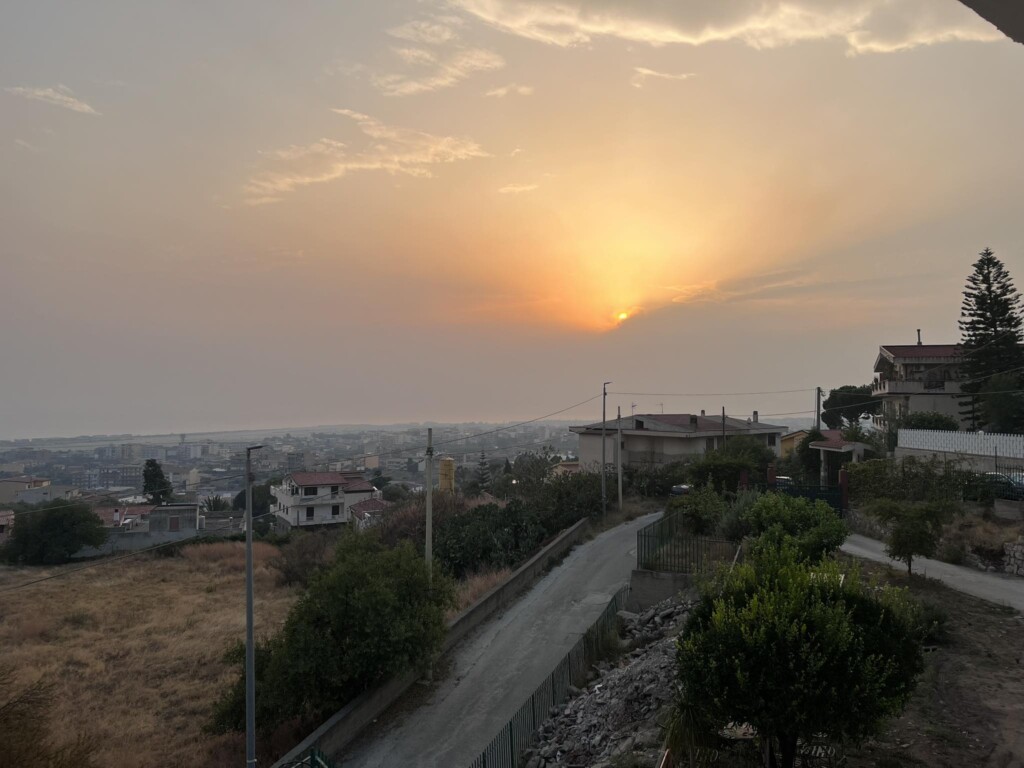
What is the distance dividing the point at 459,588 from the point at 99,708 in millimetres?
11166

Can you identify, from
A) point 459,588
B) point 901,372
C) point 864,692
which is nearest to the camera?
point 864,692

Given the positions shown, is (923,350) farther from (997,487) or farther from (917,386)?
(997,487)

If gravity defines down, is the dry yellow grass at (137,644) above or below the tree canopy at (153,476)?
below

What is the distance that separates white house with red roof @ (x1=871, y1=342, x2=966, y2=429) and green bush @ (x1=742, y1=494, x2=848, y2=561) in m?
34.1

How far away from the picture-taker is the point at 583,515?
116ft

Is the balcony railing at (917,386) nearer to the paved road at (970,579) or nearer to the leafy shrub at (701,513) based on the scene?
the paved road at (970,579)

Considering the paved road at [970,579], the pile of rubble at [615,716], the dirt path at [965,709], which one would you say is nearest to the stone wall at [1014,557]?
the paved road at [970,579]

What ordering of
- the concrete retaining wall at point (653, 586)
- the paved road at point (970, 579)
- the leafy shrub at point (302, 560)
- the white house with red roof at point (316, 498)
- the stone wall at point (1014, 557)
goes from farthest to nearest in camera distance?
the white house with red roof at point (316, 498), the leafy shrub at point (302, 560), the concrete retaining wall at point (653, 586), the stone wall at point (1014, 557), the paved road at point (970, 579)

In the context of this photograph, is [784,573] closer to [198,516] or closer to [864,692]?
[864,692]

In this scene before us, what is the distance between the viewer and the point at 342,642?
15148mm

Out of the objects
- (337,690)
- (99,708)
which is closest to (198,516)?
(99,708)

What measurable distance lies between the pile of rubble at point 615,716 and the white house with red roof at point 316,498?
188 feet

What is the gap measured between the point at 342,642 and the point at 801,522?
11830 mm

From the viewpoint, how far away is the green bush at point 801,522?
15734mm
